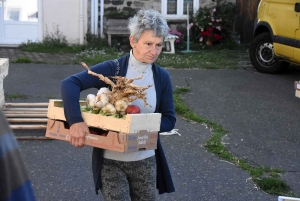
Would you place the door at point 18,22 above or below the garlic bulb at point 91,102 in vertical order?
above

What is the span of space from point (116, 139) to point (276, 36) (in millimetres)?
7315

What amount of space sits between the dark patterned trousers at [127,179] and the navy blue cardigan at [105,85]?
64mm

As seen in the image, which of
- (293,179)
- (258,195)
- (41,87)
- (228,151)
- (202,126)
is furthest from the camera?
(41,87)

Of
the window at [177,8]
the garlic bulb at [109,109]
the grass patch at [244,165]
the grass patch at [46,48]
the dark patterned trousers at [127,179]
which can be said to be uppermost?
the window at [177,8]

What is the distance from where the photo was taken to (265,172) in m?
5.12

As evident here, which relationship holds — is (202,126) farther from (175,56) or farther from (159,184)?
(175,56)

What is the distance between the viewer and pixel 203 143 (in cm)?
595

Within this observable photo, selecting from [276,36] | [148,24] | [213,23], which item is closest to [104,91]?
[148,24]

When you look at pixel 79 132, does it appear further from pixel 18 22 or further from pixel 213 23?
pixel 213 23

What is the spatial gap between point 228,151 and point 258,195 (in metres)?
1.11

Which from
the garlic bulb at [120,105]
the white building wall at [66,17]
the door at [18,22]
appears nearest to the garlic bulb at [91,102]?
the garlic bulb at [120,105]

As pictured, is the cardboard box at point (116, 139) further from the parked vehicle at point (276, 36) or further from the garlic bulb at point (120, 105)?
the parked vehicle at point (276, 36)

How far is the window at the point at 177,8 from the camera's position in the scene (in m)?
14.0

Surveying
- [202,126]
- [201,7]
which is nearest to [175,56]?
[201,7]
